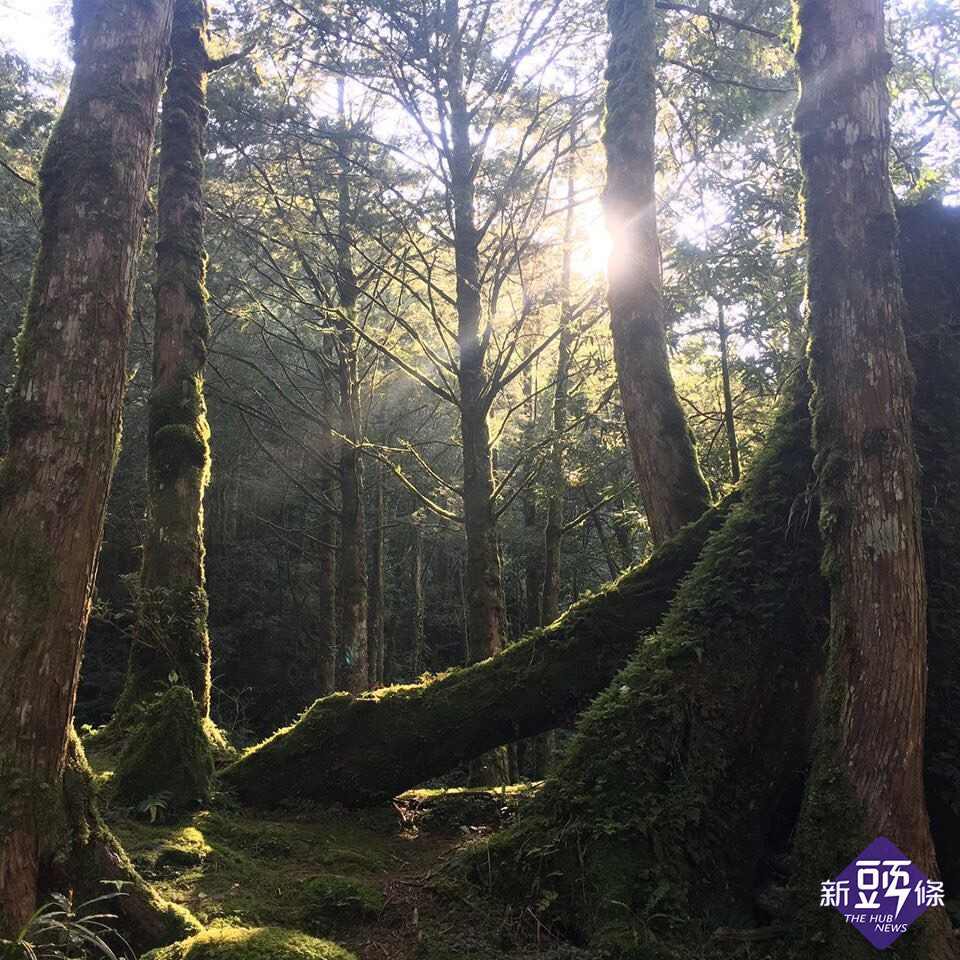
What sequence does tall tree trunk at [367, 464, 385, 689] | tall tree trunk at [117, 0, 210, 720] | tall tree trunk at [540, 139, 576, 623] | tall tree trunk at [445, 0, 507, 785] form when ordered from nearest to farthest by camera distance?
1. tall tree trunk at [117, 0, 210, 720]
2. tall tree trunk at [445, 0, 507, 785]
3. tall tree trunk at [540, 139, 576, 623]
4. tall tree trunk at [367, 464, 385, 689]

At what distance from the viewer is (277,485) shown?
2391 cm

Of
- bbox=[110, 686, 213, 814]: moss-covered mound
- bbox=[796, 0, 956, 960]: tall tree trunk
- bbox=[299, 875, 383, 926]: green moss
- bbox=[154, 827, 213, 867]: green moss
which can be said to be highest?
bbox=[796, 0, 956, 960]: tall tree trunk

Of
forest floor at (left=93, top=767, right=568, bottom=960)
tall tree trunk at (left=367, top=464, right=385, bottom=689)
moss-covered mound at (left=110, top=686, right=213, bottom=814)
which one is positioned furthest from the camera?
tall tree trunk at (left=367, top=464, right=385, bottom=689)

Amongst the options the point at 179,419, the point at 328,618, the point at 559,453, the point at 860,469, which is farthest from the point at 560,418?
the point at 860,469

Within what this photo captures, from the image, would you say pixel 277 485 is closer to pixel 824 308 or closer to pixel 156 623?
pixel 156 623

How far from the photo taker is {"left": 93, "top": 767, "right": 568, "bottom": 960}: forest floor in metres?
3.57

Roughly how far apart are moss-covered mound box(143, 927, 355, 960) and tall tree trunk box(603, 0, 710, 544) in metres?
4.05

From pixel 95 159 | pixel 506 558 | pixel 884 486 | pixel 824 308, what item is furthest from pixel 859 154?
pixel 506 558

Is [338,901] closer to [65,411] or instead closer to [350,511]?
[65,411]

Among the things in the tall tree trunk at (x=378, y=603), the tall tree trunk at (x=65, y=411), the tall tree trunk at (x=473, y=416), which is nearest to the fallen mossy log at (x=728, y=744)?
the tall tree trunk at (x=65, y=411)

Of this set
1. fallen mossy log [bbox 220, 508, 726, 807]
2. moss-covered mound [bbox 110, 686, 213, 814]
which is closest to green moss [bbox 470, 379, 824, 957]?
fallen mossy log [bbox 220, 508, 726, 807]

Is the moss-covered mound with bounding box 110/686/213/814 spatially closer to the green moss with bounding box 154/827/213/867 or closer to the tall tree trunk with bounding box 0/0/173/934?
the green moss with bounding box 154/827/213/867

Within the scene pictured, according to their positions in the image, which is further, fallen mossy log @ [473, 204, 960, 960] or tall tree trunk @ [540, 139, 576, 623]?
tall tree trunk @ [540, 139, 576, 623]

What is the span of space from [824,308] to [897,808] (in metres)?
2.63
